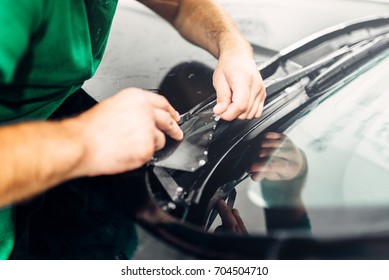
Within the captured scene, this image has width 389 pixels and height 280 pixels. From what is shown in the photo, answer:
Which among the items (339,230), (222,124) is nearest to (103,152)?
(222,124)

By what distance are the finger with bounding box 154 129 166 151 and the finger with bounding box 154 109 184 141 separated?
1 centimetres

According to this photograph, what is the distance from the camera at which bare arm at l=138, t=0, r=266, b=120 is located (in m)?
0.85

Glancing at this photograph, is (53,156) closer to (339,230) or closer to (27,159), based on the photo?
(27,159)

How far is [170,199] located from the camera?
27.0 inches

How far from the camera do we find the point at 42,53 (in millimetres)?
717

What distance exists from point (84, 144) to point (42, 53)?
0.23 meters

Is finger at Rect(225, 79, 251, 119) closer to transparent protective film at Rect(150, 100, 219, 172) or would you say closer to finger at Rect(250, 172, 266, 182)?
transparent protective film at Rect(150, 100, 219, 172)

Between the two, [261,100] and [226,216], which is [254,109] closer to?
[261,100]

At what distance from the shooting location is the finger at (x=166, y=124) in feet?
2.27

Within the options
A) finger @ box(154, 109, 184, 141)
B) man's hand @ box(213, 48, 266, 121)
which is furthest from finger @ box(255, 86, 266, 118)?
finger @ box(154, 109, 184, 141)

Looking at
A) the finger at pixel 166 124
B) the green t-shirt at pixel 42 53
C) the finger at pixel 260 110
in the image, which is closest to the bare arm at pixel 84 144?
the finger at pixel 166 124

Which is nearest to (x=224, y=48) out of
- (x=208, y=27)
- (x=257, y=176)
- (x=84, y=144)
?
(x=208, y=27)

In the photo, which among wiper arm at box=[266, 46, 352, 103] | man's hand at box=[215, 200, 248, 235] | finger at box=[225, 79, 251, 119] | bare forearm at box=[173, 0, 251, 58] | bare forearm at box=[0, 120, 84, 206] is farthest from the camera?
bare forearm at box=[173, 0, 251, 58]

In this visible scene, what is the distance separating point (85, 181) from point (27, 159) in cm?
13
